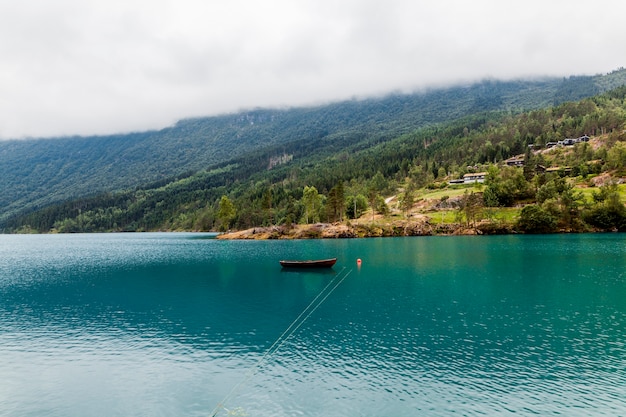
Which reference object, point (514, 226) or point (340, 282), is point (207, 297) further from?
point (514, 226)

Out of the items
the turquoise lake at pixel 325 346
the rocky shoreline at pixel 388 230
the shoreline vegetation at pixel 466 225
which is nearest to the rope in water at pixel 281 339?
the turquoise lake at pixel 325 346

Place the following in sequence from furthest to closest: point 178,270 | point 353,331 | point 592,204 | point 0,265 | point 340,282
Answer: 1. point 592,204
2. point 0,265
3. point 178,270
4. point 340,282
5. point 353,331

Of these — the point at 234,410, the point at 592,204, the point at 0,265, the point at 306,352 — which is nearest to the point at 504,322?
the point at 306,352

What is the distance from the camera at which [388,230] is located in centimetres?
18650

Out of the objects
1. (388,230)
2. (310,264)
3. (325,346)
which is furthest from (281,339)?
(388,230)

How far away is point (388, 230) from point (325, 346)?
15281cm

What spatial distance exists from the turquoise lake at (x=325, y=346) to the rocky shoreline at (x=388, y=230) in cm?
10330

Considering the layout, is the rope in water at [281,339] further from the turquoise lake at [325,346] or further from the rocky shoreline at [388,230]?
the rocky shoreline at [388,230]

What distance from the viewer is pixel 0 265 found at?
117 metres

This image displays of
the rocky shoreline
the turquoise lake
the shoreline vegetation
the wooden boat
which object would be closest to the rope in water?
the turquoise lake

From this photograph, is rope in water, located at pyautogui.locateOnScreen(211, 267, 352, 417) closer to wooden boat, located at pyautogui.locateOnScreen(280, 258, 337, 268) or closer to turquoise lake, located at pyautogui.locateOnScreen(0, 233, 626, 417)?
turquoise lake, located at pyautogui.locateOnScreen(0, 233, 626, 417)

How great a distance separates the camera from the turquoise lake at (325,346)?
27031 millimetres

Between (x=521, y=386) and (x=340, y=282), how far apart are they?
4751 centimetres

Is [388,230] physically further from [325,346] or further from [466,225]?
[325,346]
